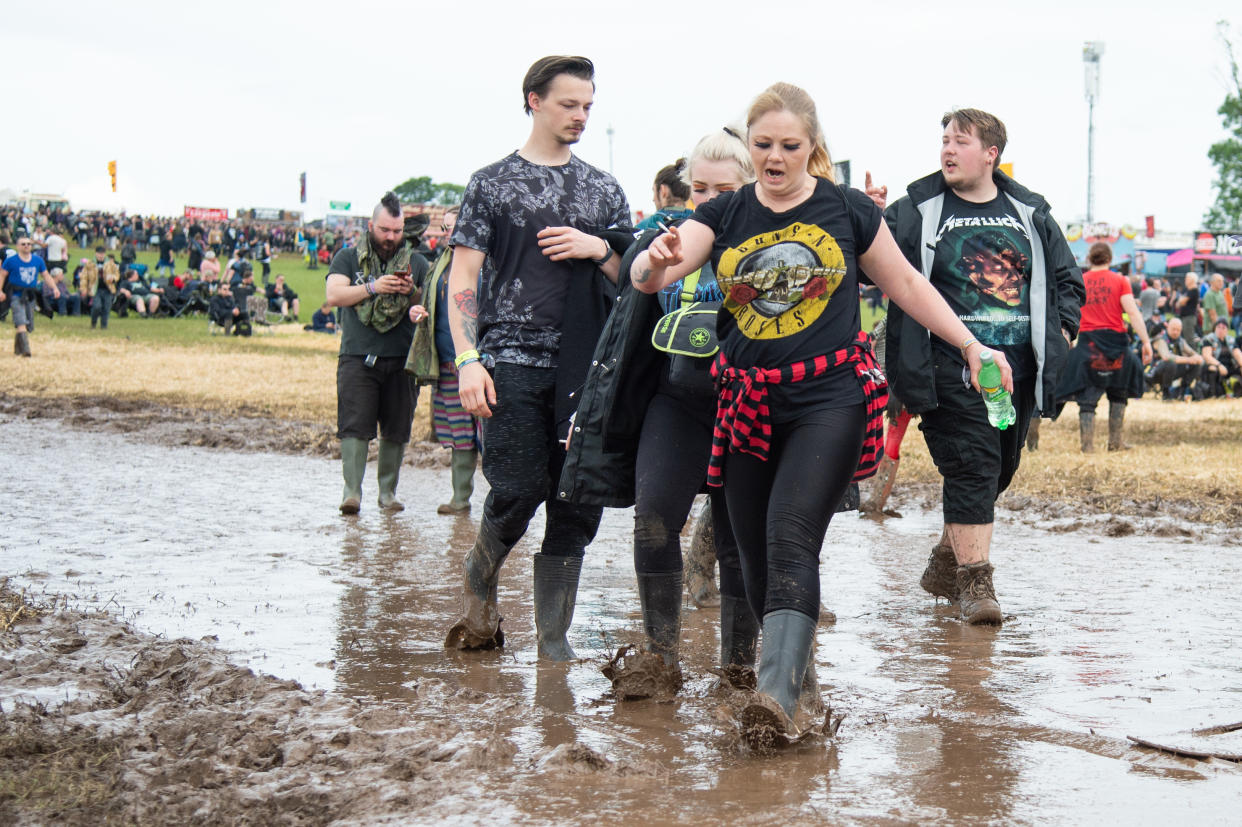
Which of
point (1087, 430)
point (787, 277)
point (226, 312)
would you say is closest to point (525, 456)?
point (787, 277)

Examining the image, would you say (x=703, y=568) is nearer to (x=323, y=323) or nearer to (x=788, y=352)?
(x=788, y=352)

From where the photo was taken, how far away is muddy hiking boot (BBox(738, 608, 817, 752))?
3.66m

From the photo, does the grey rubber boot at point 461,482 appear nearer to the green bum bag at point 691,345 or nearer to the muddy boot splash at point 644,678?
the muddy boot splash at point 644,678

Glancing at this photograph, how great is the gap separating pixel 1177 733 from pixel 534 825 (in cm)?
194

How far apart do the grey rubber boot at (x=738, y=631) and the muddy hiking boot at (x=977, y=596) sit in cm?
145

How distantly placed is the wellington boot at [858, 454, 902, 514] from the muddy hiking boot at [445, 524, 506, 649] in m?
4.10

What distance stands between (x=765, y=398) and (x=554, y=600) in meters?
1.41

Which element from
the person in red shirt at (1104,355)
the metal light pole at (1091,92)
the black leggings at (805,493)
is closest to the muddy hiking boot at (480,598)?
the black leggings at (805,493)

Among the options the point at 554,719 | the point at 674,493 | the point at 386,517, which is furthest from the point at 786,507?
the point at 386,517

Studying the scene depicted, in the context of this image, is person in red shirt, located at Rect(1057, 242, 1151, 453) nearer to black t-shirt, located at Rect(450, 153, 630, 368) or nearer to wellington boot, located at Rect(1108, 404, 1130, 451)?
wellington boot, located at Rect(1108, 404, 1130, 451)

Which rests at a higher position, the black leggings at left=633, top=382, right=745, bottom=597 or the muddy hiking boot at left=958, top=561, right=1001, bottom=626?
the black leggings at left=633, top=382, right=745, bottom=597

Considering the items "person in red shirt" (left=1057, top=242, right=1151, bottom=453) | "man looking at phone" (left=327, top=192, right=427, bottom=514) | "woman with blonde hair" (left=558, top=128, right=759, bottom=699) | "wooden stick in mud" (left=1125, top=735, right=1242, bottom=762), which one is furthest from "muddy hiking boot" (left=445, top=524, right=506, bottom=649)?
"person in red shirt" (left=1057, top=242, right=1151, bottom=453)

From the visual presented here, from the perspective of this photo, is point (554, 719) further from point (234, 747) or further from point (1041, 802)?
point (1041, 802)

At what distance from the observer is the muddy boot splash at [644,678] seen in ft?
14.3
